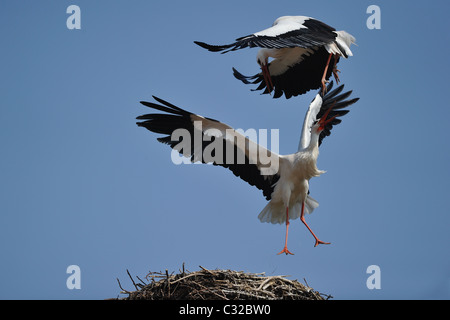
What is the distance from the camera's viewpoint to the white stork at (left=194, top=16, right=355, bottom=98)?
6551 millimetres

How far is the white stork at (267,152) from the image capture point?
6746mm

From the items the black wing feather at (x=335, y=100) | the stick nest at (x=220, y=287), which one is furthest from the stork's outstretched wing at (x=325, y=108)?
the stick nest at (x=220, y=287)

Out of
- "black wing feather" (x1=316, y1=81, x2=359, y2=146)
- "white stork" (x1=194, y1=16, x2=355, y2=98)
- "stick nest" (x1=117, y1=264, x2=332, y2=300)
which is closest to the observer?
"stick nest" (x1=117, y1=264, x2=332, y2=300)

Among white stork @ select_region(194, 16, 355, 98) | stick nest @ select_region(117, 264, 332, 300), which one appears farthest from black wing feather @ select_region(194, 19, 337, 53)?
stick nest @ select_region(117, 264, 332, 300)

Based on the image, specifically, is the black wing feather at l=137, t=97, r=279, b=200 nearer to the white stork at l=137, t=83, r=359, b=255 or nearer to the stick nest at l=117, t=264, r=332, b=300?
the white stork at l=137, t=83, r=359, b=255

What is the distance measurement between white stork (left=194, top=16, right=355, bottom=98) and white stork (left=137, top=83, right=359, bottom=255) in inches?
25.8

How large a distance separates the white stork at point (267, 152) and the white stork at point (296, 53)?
657mm

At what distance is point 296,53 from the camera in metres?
8.02

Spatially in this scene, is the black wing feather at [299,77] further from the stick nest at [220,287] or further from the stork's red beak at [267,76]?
the stick nest at [220,287]

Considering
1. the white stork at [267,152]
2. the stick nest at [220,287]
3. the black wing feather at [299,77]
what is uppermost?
the black wing feather at [299,77]

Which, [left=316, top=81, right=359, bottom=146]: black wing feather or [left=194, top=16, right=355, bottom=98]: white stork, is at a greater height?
[left=194, top=16, right=355, bottom=98]: white stork

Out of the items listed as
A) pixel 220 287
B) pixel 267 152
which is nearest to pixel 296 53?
pixel 267 152
